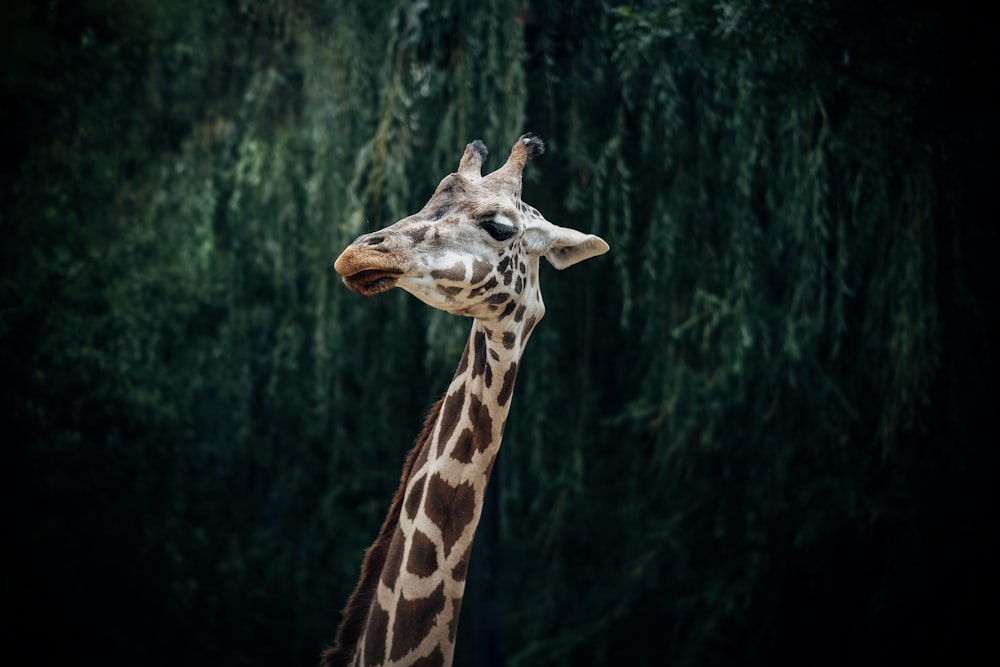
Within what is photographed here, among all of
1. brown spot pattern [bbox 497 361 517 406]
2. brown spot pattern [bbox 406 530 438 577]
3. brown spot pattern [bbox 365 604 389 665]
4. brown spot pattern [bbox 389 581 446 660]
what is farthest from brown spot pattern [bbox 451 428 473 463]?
brown spot pattern [bbox 365 604 389 665]

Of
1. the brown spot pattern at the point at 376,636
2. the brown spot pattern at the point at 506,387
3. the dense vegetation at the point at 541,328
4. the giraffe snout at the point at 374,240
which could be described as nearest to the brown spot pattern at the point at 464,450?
the brown spot pattern at the point at 506,387

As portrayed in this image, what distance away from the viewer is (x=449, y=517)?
2.54m

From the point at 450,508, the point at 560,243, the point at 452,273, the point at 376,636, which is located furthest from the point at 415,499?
the point at 560,243

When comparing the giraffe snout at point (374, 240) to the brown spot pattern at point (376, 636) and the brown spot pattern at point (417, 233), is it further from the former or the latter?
the brown spot pattern at point (376, 636)

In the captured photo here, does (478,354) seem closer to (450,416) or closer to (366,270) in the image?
(450,416)

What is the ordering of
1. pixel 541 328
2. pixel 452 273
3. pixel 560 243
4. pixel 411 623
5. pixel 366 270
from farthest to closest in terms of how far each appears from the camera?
pixel 541 328
pixel 560 243
pixel 411 623
pixel 452 273
pixel 366 270

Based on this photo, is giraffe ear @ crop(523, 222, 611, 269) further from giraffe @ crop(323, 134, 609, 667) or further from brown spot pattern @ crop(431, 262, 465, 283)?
brown spot pattern @ crop(431, 262, 465, 283)

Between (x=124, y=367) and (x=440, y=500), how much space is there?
3865 mm

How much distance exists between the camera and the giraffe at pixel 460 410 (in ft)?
7.94

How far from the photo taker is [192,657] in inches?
249

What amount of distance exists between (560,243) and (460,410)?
48 cm

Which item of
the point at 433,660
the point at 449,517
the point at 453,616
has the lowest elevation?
the point at 433,660

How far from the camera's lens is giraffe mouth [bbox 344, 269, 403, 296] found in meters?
2.24

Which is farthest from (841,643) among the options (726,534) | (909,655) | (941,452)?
(941,452)
